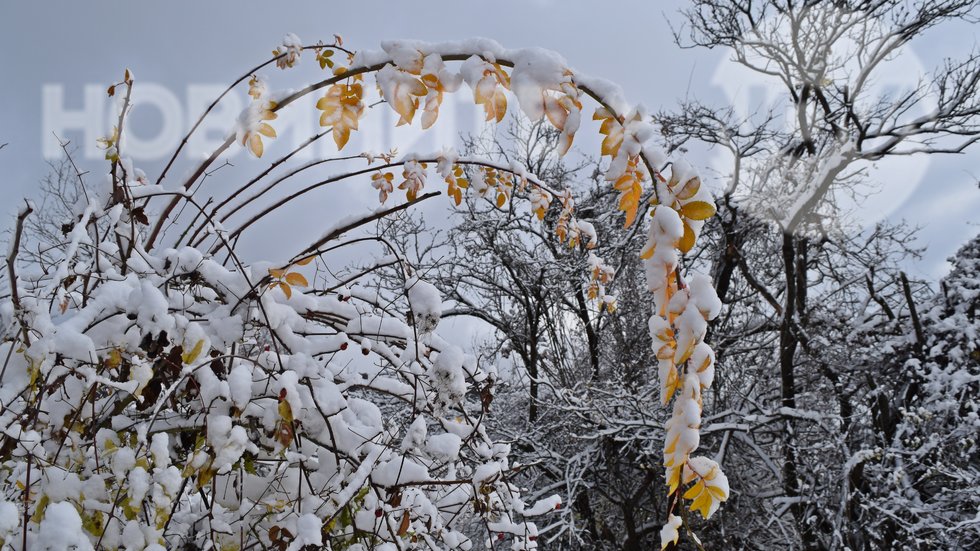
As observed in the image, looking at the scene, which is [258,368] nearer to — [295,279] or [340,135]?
[295,279]

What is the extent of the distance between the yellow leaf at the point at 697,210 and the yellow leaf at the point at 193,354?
0.71 metres

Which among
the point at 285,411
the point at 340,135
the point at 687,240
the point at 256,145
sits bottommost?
the point at 285,411

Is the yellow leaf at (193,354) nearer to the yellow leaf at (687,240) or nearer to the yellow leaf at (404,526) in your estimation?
the yellow leaf at (404,526)

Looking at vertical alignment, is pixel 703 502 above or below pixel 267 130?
below

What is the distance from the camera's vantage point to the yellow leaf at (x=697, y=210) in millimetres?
702

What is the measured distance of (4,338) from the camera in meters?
0.93

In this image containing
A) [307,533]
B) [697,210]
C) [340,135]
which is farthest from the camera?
[340,135]

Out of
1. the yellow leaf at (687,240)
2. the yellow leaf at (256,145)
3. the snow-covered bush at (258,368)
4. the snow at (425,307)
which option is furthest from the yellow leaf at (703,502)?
the yellow leaf at (256,145)

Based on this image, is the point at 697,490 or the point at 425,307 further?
the point at 425,307

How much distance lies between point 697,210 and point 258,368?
0.82m

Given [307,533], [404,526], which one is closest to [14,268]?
[307,533]

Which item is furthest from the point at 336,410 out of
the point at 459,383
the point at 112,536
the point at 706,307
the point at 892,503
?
the point at 892,503

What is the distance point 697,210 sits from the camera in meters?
0.71

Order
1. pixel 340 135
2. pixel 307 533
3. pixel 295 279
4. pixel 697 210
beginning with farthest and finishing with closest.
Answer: pixel 295 279
pixel 340 135
pixel 307 533
pixel 697 210
